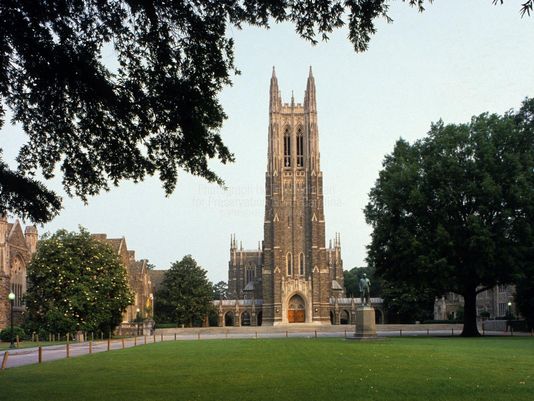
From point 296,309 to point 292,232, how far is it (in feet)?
35.8

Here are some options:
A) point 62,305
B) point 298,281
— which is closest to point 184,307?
point 298,281

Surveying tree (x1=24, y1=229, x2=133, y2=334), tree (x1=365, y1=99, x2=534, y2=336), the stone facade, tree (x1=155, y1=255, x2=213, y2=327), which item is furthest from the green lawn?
the stone facade

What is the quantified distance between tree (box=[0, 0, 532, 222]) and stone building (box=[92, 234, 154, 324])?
206 feet

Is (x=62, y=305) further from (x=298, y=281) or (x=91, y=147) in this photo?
(x=298, y=281)

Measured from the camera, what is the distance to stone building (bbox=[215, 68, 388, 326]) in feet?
309

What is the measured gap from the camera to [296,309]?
95.0 metres

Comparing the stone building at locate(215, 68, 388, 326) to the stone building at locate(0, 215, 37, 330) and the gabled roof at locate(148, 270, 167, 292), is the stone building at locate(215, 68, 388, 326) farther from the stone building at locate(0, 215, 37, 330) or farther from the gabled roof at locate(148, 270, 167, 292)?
the stone building at locate(0, 215, 37, 330)

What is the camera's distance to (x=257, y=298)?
10744 cm

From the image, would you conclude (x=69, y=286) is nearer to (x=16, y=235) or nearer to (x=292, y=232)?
(x=16, y=235)

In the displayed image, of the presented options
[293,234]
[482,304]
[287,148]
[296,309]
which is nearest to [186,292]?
[296,309]

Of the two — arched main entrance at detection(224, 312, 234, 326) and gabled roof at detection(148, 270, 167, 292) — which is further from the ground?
gabled roof at detection(148, 270, 167, 292)

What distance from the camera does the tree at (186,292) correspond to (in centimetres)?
8662

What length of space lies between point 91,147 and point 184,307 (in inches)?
2913

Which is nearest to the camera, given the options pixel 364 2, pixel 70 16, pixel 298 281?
pixel 364 2
